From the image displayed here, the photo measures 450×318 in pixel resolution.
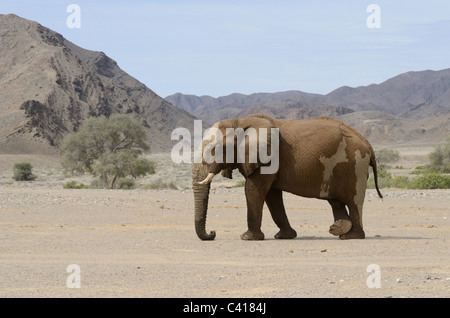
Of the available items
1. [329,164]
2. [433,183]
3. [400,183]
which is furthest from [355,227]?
[400,183]

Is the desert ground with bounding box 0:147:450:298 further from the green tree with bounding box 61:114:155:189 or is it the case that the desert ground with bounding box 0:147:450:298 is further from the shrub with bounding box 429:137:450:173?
the shrub with bounding box 429:137:450:173

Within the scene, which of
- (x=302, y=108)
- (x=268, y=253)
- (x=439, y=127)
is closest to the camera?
(x=268, y=253)

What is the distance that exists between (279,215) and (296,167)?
1.18 metres

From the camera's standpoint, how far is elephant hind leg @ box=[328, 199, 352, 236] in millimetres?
13867

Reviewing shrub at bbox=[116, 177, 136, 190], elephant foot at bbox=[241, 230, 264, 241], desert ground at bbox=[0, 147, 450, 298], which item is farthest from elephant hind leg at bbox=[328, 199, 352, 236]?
shrub at bbox=[116, 177, 136, 190]

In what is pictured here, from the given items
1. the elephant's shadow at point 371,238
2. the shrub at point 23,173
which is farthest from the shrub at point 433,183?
the shrub at point 23,173

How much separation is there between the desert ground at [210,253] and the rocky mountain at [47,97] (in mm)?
56298

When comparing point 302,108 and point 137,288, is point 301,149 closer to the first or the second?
point 137,288

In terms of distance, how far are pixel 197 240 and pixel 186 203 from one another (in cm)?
928

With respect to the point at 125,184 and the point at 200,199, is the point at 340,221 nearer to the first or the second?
the point at 200,199

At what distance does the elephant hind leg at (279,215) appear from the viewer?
47.1 feet

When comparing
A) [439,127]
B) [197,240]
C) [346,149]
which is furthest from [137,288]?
[439,127]

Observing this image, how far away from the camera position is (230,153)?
537 inches

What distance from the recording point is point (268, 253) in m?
12.0
